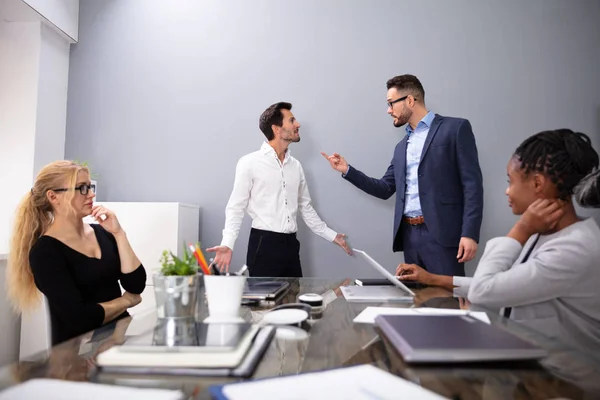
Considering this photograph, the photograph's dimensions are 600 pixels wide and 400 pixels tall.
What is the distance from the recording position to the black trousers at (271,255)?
2.60 meters

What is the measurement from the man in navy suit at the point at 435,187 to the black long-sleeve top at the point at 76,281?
148 centimetres

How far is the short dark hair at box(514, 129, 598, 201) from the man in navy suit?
105 cm

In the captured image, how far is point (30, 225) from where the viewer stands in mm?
1511

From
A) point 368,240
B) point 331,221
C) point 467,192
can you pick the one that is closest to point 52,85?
point 331,221

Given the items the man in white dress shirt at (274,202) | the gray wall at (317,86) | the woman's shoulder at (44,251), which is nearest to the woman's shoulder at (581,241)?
the woman's shoulder at (44,251)

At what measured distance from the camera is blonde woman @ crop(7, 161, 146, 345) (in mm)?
1270

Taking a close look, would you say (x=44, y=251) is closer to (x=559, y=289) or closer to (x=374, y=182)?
(x=559, y=289)

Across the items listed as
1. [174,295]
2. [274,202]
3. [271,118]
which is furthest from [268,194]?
[174,295]

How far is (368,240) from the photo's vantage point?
2.96m

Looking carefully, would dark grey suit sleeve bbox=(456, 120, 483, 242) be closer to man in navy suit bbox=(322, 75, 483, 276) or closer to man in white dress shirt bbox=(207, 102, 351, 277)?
man in navy suit bbox=(322, 75, 483, 276)

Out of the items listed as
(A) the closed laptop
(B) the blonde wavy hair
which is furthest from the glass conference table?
(B) the blonde wavy hair

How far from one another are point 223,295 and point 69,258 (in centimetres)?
82

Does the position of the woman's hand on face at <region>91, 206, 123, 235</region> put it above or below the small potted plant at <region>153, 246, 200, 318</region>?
above

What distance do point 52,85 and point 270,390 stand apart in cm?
318
